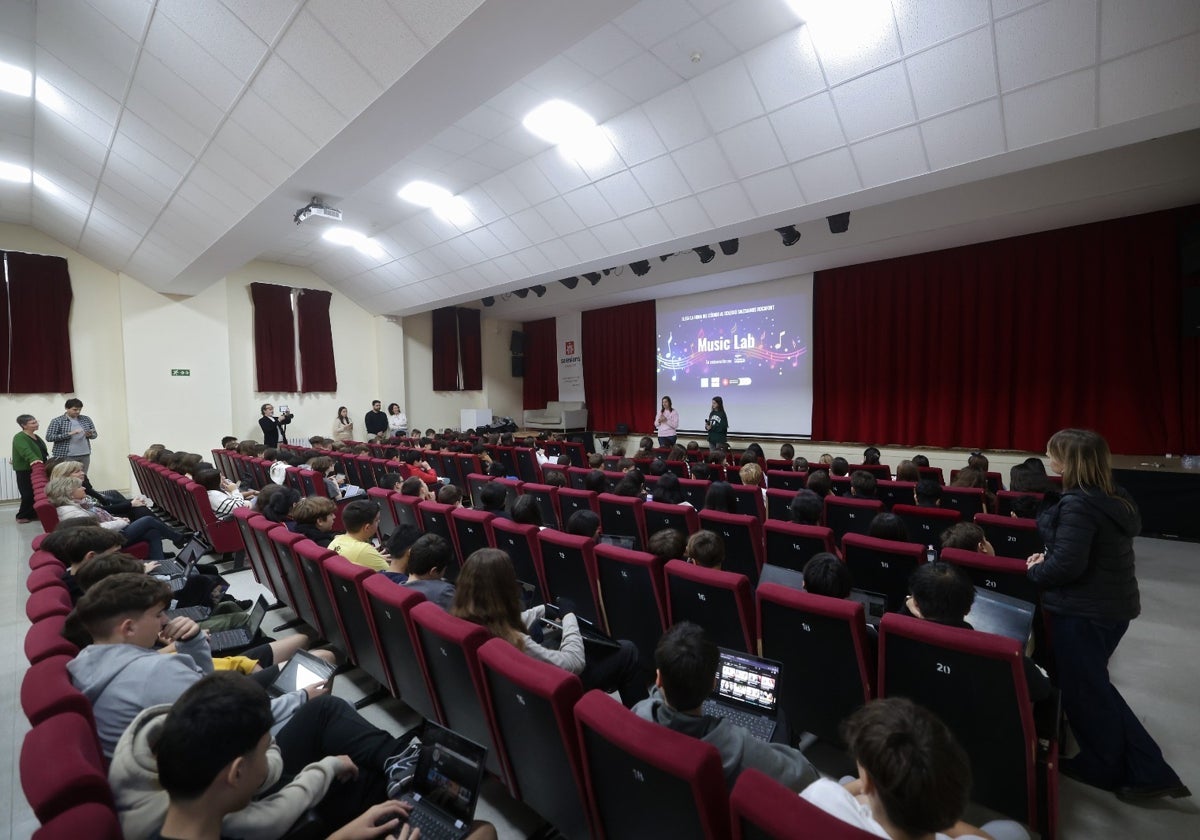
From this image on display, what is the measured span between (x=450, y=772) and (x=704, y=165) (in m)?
5.97

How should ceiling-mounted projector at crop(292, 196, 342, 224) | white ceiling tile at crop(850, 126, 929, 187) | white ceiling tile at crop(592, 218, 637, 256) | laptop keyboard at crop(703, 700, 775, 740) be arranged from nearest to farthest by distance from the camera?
laptop keyboard at crop(703, 700, 775, 740)
white ceiling tile at crop(850, 126, 929, 187)
ceiling-mounted projector at crop(292, 196, 342, 224)
white ceiling tile at crop(592, 218, 637, 256)

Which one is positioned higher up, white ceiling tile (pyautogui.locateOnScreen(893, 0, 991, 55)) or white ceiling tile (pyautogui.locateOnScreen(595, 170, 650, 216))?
white ceiling tile (pyautogui.locateOnScreen(893, 0, 991, 55))

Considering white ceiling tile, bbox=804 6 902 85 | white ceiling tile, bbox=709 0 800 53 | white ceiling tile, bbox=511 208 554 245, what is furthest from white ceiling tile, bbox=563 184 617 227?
white ceiling tile, bbox=804 6 902 85

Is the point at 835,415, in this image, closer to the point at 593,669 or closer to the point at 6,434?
the point at 593,669

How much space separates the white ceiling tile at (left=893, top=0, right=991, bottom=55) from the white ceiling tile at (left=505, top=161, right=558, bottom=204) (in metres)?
4.09

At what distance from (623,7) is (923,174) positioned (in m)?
3.36

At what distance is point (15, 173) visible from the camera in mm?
6480

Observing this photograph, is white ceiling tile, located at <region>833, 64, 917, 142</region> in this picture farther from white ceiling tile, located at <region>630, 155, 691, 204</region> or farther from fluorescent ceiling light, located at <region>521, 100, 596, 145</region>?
fluorescent ceiling light, located at <region>521, 100, 596, 145</region>

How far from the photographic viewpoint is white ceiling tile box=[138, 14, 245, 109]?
374cm

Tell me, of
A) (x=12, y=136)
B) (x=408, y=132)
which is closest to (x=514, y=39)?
(x=408, y=132)

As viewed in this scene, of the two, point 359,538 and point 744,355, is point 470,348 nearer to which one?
point 744,355

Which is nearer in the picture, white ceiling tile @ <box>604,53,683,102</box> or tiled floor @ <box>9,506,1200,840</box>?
tiled floor @ <box>9,506,1200,840</box>

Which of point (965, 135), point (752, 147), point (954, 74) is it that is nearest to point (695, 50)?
point (752, 147)

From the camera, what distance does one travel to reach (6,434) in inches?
317
